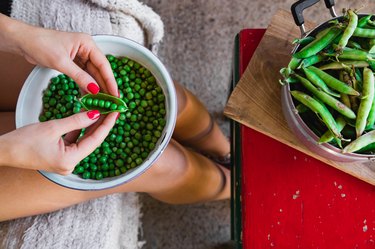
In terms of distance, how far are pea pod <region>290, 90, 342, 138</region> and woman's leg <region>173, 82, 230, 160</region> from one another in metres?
0.39

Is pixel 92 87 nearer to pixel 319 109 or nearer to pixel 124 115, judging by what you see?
pixel 124 115

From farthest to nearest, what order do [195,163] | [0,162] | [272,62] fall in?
[195,163], [272,62], [0,162]

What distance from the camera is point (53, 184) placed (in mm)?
792

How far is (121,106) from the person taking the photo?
73 cm

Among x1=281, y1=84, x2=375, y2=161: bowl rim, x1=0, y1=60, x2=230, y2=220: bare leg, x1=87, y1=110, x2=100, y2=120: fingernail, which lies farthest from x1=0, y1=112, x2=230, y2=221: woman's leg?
x1=281, y1=84, x2=375, y2=161: bowl rim

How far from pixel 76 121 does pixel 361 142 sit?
469 mm

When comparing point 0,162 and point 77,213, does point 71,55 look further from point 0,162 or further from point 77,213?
point 77,213

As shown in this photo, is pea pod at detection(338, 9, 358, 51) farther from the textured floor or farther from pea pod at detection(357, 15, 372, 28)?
the textured floor

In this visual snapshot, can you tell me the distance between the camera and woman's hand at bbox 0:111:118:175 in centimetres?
64

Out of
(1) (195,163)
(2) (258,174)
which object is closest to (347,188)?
(2) (258,174)

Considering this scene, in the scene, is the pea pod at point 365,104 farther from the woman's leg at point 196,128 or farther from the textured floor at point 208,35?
the textured floor at point 208,35

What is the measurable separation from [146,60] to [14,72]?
0.30 meters

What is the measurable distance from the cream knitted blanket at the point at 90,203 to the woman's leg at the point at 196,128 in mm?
190

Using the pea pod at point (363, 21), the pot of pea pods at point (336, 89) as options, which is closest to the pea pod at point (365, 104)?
the pot of pea pods at point (336, 89)
